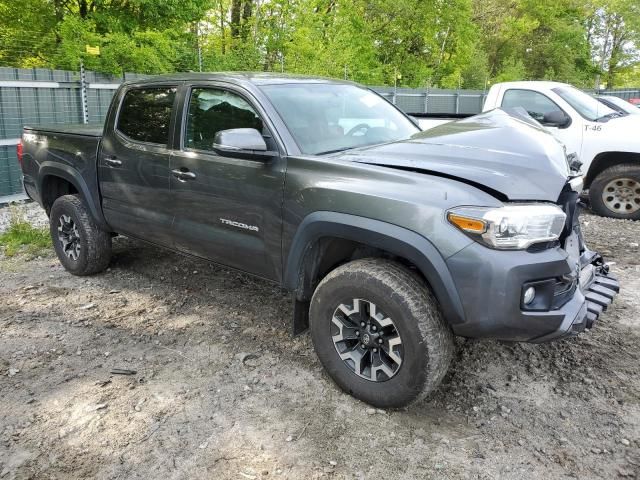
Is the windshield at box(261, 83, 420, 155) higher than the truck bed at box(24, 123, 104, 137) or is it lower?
higher

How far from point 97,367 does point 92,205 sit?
5.63 feet

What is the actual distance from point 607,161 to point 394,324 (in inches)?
234

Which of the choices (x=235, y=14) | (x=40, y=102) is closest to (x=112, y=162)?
(x=40, y=102)

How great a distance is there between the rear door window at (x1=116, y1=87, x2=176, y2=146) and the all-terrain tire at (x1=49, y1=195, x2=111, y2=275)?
0.94 meters

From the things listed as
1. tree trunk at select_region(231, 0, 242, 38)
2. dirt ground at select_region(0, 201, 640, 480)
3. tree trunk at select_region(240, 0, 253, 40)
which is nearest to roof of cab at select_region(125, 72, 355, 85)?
dirt ground at select_region(0, 201, 640, 480)

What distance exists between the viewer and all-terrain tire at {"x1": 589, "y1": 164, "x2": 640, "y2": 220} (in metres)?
7.34

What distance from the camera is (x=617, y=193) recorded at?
7.47 m

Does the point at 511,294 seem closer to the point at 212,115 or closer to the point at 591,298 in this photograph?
the point at 591,298

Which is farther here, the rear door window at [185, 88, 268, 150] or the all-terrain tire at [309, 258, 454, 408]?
the rear door window at [185, 88, 268, 150]

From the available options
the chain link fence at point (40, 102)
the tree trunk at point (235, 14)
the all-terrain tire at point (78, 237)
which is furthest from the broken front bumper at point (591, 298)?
the tree trunk at point (235, 14)

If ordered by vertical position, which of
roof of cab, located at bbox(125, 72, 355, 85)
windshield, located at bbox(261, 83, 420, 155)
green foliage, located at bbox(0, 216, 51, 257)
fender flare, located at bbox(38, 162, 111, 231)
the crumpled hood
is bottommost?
green foliage, located at bbox(0, 216, 51, 257)

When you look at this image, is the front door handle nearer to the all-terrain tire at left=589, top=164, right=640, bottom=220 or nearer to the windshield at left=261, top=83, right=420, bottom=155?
the windshield at left=261, top=83, right=420, bottom=155

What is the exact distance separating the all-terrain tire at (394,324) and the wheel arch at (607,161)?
5.65 m

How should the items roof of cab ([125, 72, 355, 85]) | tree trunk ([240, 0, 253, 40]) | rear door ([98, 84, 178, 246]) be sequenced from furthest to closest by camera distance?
tree trunk ([240, 0, 253, 40]) < rear door ([98, 84, 178, 246]) < roof of cab ([125, 72, 355, 85])
